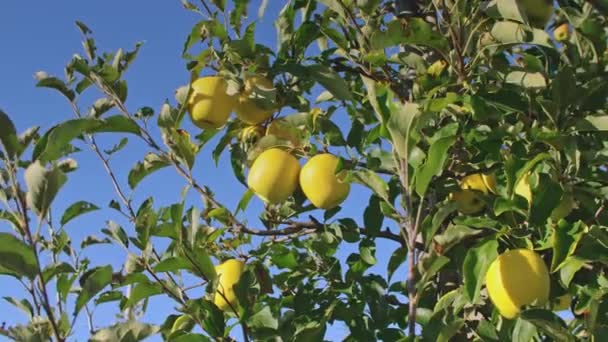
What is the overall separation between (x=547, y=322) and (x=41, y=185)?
1.13 metres

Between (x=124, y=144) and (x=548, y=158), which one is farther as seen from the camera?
(x=124, y=144)

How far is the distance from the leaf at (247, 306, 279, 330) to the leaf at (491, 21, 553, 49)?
102 cm

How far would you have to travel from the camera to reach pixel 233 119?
2330 mm

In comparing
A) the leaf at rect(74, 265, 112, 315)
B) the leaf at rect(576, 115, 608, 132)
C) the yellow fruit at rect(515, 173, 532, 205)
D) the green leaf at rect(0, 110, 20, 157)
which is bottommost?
the yellow fruit at rect(515, 173, 532, 205)

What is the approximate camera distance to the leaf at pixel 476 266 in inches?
67.7

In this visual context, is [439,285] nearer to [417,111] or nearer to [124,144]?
[417,111]

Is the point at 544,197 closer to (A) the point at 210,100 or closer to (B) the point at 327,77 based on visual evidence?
(B) the point at 327,77

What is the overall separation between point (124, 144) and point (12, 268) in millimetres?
1666

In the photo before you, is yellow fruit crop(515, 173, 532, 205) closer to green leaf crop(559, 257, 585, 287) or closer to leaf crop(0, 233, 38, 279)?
green leaf crop(559, 257, 585, 287)

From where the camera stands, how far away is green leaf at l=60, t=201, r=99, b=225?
1.74m

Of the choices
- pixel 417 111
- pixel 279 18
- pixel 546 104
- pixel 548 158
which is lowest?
pixel 548 158

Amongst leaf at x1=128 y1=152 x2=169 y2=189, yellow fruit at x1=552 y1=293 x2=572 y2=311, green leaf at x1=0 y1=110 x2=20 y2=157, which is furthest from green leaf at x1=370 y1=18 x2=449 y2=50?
green leaf at x1=0 y1=110 x2=20 y2=157

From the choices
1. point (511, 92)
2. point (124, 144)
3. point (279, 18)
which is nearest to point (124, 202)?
point (124, 144)

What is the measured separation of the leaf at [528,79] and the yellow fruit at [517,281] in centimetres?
49
